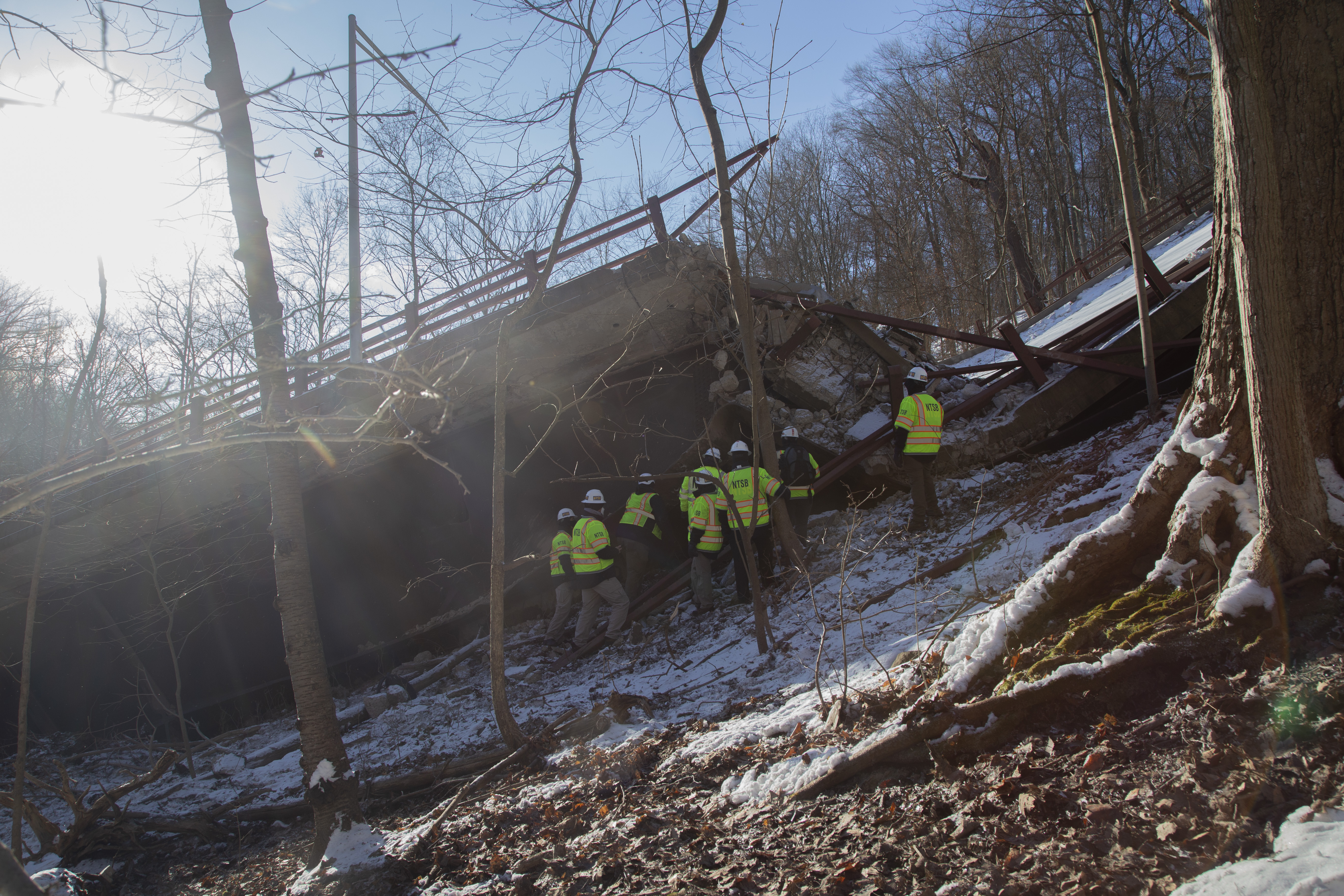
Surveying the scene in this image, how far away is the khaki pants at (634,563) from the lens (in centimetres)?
1038

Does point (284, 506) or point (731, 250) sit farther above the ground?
point (731, 250)

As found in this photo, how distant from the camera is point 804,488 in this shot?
26.7ft

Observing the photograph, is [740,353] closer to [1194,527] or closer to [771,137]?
[771,137]

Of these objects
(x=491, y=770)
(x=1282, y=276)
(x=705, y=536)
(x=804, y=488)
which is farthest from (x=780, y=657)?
(x=1282, y=276)

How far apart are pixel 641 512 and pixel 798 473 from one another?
226 centimetres

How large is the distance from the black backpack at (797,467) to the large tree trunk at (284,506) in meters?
5.68

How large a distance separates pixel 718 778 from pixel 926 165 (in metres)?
28.9

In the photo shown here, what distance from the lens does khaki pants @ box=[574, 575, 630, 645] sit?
30.3 feet

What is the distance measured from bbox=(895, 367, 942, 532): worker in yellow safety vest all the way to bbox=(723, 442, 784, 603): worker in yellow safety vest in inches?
65.7

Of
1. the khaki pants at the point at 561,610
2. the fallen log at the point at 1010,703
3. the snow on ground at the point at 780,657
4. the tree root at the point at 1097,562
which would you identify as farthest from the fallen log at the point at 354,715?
the tree root at the point at 1097,562

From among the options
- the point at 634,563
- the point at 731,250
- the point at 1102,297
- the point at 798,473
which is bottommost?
the point at 634,563

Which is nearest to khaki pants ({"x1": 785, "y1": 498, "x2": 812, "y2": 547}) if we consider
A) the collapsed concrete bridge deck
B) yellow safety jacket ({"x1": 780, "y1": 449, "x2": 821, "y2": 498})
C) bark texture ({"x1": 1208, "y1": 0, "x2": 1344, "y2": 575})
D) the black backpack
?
yellow safety jacket ({"x1": 780, "y1": 449, "x2": 821, "y2": 498})

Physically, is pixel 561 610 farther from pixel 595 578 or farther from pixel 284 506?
pixel 284 506

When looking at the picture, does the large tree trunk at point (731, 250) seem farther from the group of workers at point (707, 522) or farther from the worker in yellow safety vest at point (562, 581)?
the worker in yellow safety vest at point (562, 581)
